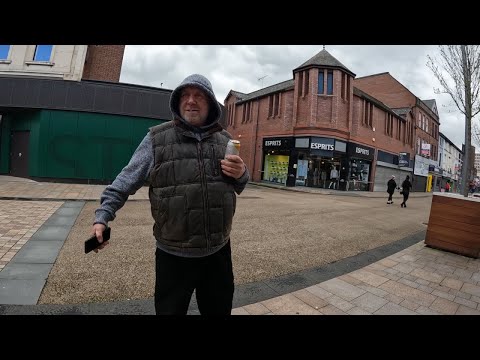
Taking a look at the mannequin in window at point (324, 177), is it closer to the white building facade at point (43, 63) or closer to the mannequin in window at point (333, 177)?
the mannequin in window at point (333, 177)

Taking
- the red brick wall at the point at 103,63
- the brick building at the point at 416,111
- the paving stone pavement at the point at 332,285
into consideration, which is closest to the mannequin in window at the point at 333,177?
the paving stone pavement at the point at 332,285

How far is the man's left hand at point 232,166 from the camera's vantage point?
152cm

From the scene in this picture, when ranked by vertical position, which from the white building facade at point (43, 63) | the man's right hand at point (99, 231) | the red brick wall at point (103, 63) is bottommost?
the man's right hand at point (99, 231)

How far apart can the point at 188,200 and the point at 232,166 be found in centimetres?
32

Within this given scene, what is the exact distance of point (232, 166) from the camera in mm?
1524

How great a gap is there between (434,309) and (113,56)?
777 inches

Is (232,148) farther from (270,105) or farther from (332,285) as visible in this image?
(270,105)

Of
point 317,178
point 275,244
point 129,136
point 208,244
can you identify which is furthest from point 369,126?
point 208,244

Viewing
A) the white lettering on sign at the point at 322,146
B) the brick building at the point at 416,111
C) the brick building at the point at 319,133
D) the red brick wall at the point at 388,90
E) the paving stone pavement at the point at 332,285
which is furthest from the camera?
the brick building at the point at 416,111

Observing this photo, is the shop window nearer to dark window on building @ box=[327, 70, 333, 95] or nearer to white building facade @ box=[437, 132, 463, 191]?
dark window on building @ box=[327, 70, 333, 95]

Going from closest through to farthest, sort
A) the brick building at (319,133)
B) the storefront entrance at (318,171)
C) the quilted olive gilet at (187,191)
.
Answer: the quilted olive gilet at (187,191) < the brick building at (319,133) < the storefront entrance at (318,171)

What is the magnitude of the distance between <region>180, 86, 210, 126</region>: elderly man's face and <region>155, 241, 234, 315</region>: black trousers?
2.76 ft

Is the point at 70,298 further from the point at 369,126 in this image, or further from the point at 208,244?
the point at 369,126
